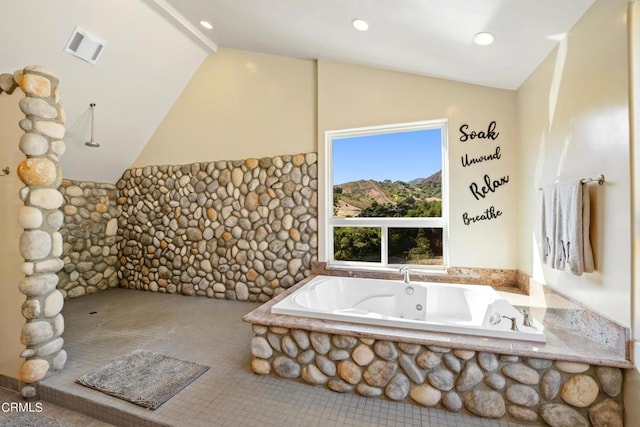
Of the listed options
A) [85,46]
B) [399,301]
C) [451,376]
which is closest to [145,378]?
[451,376]

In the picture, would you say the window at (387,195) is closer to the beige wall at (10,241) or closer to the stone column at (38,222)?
the stone column at (38,222)

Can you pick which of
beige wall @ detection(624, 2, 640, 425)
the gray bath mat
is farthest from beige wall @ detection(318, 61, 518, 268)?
the gray bath mat

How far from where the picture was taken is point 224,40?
3.61 m

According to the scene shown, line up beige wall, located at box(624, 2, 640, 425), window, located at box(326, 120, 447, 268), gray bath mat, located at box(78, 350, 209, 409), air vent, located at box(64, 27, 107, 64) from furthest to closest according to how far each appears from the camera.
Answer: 1. window, located at box(326, 120, 447, 268)
2. air vent, located at box(64, 27, 107, 64)
3. gray bath mat, located at box(78, 350, 209, 409)
4. beige wall, located at box(624, 2, 640, 425)

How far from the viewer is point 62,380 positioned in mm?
2072

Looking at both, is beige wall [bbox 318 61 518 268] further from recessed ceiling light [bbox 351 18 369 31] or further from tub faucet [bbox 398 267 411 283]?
recessed ceiling light [bbox 351 18 369 31]

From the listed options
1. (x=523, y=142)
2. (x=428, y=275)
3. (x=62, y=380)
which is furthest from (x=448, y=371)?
(x=62, y=380)

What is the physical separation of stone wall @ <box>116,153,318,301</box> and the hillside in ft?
1.11

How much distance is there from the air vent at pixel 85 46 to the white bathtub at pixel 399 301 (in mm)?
3165

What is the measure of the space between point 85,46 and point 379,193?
11.1 ft

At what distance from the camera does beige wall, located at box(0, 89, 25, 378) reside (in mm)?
2150

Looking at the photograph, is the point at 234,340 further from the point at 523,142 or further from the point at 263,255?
Result: the point at 523,142

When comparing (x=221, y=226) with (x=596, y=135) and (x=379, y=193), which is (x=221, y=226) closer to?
(x=379, y=193)

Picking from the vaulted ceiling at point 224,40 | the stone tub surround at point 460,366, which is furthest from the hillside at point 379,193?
the stone tub surround at point 460,366
